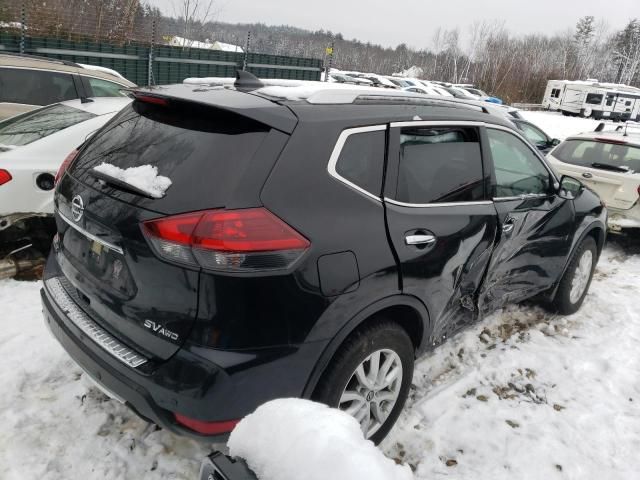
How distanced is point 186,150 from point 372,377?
1.38 metres

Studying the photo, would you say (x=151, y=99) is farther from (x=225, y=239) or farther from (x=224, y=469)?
(x=224, y=469)

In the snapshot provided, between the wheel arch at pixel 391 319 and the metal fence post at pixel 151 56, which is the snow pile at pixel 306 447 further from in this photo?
the metal fence post at pixel 151 56

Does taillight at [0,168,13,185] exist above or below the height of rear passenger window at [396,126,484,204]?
below

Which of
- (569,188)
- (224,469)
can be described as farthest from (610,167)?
(224,469)

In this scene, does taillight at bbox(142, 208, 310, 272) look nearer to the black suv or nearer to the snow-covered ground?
the black suv

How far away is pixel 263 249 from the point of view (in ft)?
6.32

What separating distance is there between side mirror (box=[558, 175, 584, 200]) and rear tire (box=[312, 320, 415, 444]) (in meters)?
2.11

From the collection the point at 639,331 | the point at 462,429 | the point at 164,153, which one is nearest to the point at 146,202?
the point at 164,153

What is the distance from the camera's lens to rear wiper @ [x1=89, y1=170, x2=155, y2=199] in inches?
80.8

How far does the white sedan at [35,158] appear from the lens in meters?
3.87

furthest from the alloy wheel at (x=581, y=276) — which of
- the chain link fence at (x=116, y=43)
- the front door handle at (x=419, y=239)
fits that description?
the chain link fence at (x=116, y=43)

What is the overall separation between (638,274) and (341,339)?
5.33 meters

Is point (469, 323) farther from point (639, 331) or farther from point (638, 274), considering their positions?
point (638, 274)

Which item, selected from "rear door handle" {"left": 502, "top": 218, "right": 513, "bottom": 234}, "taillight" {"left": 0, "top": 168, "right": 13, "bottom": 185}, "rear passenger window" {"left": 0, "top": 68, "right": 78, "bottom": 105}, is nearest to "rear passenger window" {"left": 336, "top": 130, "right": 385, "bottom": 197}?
"rear door handle" {"left": 502, "top": 218, "right": 513, "bottom": 234}
